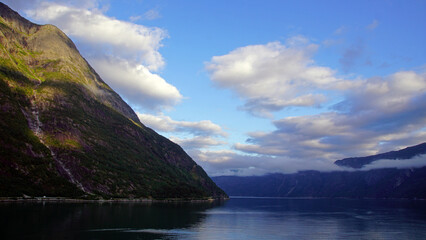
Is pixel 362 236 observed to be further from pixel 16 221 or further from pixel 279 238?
pixel 16 221

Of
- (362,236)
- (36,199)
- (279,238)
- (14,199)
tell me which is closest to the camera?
(279,238)

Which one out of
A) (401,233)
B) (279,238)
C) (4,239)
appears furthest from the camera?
(401,233)

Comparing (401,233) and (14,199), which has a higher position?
Answer: (14,199)

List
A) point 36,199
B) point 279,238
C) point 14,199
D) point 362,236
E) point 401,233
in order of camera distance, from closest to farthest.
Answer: point 279,238 → point 362,236 → point 401,233 → point 14,199 → point 36,199

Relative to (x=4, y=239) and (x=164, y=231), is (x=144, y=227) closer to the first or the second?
(x=164, y=231)

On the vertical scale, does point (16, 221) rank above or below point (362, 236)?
above

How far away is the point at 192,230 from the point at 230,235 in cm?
1359

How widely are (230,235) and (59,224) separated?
49709 mm

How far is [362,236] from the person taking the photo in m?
103

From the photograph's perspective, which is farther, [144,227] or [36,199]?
[36,199]

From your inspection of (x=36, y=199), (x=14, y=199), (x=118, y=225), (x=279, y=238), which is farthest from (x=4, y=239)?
(x=36, y=199)

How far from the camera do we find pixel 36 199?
194125 mm

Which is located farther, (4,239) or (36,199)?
(36,199)

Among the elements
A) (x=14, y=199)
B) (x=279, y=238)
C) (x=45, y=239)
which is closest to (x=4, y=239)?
(x=45, y=239)
